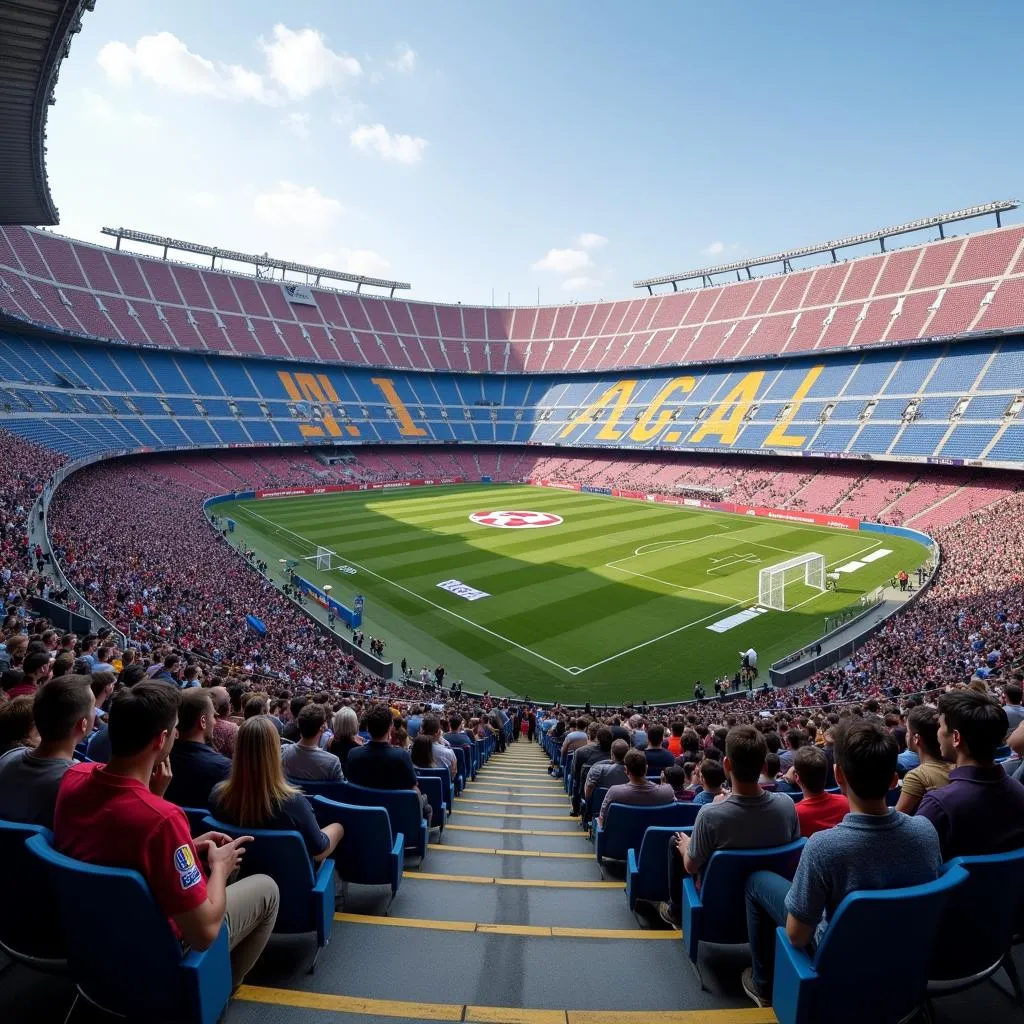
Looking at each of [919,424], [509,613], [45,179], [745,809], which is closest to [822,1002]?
[745,809]

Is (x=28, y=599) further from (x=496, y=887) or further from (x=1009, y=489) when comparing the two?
(x=1009, y=489)

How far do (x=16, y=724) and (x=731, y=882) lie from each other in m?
4.69

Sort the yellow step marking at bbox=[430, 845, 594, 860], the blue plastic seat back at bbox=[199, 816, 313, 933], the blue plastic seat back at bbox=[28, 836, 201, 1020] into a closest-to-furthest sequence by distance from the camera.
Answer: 1. the blue plastic seat back at bbox=[28, 836, 201, 1020]
2. the blue plastic seat back at bbox=[199, 816, 313, 933]
3. the yellow step marking at bbox=[430, 845, 594, 860]

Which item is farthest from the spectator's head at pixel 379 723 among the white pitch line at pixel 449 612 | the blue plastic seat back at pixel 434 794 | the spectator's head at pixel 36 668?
the white pitch line at pixel 449 612

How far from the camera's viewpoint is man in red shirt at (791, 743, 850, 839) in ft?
14.1

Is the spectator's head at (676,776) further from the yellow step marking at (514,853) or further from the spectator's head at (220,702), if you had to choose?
the spectator's head at (220,702)

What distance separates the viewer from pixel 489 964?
4.09m

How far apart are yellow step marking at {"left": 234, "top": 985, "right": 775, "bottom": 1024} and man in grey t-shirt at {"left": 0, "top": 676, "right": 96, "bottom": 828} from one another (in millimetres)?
1556

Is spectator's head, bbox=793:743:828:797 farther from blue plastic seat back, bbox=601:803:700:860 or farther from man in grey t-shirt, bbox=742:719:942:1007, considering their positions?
blue plastic seat back, bbox=601:803:700:860

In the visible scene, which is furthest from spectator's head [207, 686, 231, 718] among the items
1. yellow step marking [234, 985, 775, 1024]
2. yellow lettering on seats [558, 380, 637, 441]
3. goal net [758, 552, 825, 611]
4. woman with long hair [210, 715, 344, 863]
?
yellow lettering on seats [558, 380, 637, 441]

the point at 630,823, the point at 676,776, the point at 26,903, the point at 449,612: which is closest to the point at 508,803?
the point at 676,776

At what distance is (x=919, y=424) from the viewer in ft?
169

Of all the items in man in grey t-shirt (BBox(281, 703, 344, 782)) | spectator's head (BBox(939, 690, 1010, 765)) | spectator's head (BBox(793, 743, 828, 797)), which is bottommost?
man in grey t-shirt (BBox(281, 703, 344, 782))

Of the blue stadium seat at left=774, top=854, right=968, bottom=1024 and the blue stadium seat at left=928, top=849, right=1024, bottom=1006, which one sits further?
the blue stadium seat at left=928, top=849, right=1024, bottom=1006
